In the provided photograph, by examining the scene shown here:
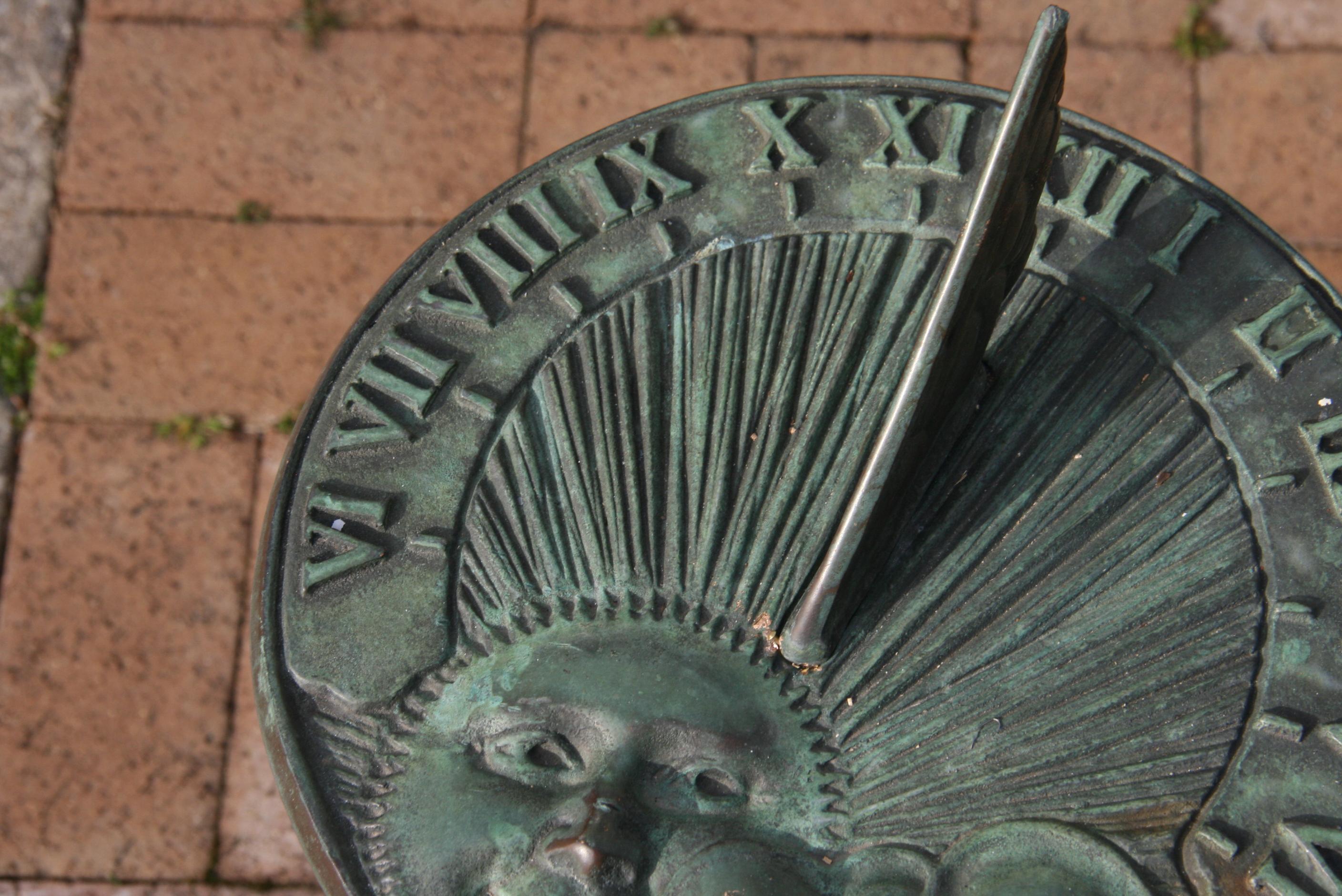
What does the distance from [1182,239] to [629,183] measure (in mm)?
929

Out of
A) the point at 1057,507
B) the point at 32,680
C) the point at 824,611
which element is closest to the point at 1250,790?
the point at 1057,507

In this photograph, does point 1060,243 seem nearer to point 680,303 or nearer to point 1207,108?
point 680,303

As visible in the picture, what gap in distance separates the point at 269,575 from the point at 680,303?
786mm

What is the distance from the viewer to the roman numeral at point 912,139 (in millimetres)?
2092

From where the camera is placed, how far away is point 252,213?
328cm

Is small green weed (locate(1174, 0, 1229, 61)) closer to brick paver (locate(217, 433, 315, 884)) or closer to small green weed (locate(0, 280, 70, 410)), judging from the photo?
brick paver (locate(217, 433, 315, 884))

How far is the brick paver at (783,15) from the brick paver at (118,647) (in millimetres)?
1498

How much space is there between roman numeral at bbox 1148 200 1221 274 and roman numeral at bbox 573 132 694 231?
0.79 m

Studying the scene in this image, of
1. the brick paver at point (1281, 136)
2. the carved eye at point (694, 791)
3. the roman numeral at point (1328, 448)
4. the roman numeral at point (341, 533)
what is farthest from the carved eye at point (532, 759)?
the brick paver at point (1281, 136)

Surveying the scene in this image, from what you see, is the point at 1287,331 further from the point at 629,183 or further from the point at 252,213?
the point at 252,213

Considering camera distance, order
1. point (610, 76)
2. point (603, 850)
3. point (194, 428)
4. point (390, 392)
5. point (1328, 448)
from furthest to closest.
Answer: point (610, 76) < point (194, 428) < point (390, 392) < point (1328, 448) < point (603, 850)

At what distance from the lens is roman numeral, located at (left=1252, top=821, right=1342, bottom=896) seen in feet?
5.32

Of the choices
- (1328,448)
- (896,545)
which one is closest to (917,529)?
(896,545)

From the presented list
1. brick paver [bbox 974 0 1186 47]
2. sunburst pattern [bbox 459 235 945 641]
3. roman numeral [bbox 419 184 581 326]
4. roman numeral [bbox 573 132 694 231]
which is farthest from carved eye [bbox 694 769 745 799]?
brick paver [bbox 974 0 1186 47]
